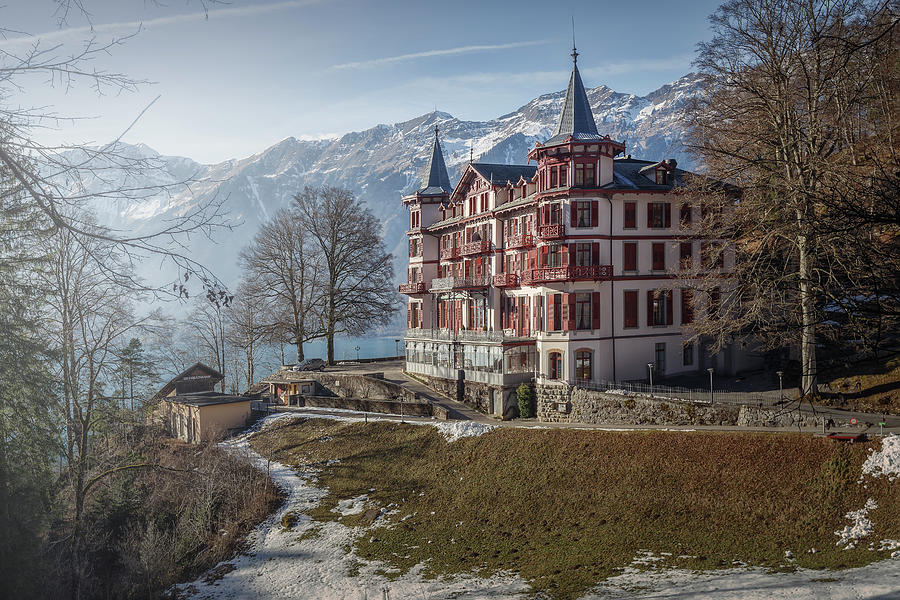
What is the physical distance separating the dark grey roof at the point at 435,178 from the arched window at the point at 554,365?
66.4 ft

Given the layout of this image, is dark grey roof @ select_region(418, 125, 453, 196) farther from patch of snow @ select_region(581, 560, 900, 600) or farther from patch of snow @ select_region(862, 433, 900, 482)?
patch of snow @ select_region(581, 560, 900, 600)

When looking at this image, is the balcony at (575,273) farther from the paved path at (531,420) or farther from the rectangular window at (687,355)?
the paved path at (531,420)

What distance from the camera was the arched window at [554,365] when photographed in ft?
107

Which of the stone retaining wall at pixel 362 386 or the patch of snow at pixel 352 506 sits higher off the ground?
the stone retaining wall at pixel 362 386

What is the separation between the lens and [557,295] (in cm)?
3291

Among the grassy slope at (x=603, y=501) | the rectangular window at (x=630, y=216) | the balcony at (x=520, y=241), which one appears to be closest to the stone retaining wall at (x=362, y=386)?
the grassy slope at (x=603, y=501)

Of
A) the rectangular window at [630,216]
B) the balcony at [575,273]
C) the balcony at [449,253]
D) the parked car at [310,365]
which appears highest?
the rectangular window at [630,216]

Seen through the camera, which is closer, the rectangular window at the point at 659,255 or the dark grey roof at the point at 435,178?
the rectangular window at the point at 659,255

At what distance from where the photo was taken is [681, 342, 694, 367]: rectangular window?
34.8m

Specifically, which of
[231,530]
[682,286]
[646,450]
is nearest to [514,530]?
[646,450]

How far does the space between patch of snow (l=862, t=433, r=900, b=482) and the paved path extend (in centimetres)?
147

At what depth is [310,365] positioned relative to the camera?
4850cm

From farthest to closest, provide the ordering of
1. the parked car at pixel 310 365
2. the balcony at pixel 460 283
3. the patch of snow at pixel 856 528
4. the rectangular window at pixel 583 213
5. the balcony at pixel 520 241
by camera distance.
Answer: the parked car at pixel 310 365, the balcony at pixel 460 283, the balcony at pixel 520 241, the rectangular window at pixel 583 213, the patch of snow at pixel 856 528

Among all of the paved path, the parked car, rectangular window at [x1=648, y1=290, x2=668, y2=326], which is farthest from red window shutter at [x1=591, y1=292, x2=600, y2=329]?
the parked car
